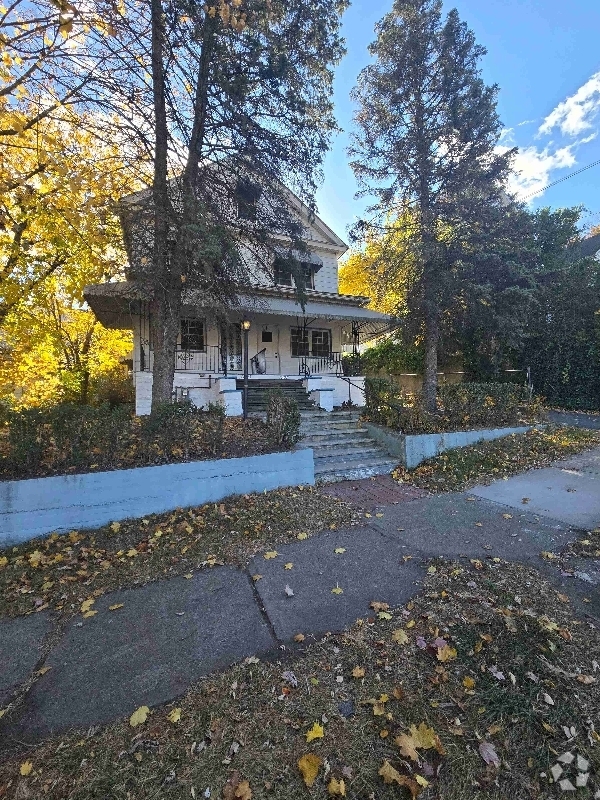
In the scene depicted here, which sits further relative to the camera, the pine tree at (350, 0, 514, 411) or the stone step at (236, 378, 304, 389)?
the stone step at (236, 378, 304, 389)

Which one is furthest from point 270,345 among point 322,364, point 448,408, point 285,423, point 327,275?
point 285,423

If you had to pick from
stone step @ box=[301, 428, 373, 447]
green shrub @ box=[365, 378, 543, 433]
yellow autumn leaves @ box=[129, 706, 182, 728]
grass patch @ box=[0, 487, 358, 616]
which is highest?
green shrub @ box=[365, 378, 543, 433]

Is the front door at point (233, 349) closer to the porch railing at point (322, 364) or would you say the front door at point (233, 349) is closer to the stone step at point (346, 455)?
the porch railing at point (322, 364)

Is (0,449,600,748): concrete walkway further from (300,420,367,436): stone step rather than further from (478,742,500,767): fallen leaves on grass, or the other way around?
(300,420,367,436): stone step

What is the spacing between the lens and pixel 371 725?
2072 millimetres

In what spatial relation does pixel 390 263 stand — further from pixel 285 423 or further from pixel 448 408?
pixel 285 423

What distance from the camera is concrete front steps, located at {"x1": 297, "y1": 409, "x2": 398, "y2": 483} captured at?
7078 millimetres

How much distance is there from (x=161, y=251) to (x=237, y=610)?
5883 millimetres

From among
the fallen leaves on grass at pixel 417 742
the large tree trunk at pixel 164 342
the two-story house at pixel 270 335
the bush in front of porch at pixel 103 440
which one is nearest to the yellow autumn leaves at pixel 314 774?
the fallen leaves on grass at pixel 417 742

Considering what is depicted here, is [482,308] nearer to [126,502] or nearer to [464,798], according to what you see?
[126,502]

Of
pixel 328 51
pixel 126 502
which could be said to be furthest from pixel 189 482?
pixel 328 51

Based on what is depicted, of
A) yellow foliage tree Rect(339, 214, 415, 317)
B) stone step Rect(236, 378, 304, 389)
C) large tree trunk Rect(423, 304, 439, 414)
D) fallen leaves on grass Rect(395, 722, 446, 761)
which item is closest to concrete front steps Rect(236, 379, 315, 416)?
stone step Rect(236, 378, 304, 389)

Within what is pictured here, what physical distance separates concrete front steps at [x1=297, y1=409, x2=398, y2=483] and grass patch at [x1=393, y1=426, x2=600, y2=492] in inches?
21.3

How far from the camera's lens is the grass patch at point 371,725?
1.80 m
